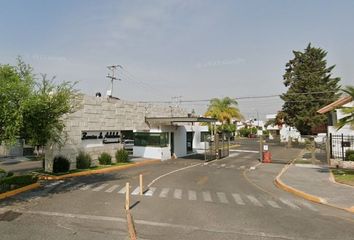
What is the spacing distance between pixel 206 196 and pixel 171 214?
3872 mm

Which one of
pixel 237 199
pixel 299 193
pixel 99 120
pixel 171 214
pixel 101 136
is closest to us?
pixel 171 214

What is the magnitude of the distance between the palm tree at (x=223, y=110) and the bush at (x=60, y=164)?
1678 inches

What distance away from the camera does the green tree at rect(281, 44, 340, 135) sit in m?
58.0

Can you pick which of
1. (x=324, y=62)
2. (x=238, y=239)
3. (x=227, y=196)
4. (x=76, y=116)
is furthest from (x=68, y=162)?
(x=324, y=62)

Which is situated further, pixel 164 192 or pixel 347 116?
pixel 347 116

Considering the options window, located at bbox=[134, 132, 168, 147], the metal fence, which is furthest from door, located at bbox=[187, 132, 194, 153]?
the metal fence

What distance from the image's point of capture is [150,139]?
33219 millimetres

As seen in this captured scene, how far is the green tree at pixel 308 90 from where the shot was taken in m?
58.0

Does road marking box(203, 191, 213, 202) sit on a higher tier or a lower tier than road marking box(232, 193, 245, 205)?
higher

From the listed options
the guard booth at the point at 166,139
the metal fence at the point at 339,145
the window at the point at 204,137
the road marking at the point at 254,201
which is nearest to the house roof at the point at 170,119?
the guard booth at the point at 166,139

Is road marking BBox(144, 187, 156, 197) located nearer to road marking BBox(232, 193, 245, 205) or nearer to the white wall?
road marking BBox(232, 193, 245, 205)

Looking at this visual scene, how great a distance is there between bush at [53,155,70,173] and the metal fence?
2096 centimetres

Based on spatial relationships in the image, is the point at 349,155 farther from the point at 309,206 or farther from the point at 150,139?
the point at 150,139

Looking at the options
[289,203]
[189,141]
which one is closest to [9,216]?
[289,203]
